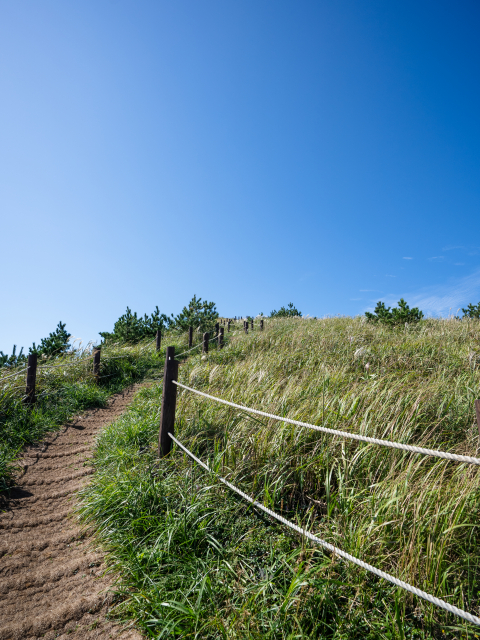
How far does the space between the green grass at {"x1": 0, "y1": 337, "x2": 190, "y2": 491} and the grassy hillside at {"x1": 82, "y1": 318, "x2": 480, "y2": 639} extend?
170 centimetres

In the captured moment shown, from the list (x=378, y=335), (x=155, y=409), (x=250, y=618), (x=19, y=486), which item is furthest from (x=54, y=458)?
(x=378, y=335)

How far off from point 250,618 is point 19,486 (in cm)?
376

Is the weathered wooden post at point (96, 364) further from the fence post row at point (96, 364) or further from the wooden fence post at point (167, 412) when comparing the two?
the wooden fence post at point (167, 412)

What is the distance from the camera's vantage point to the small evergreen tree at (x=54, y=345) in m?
10.3

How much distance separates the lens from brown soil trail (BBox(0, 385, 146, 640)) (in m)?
2.28

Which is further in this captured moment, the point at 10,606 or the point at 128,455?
the point at 128,455

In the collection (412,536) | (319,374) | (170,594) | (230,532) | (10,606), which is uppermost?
(319,374)

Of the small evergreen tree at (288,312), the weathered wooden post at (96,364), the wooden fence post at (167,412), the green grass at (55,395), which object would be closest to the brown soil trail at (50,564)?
the green grass at (55,395)

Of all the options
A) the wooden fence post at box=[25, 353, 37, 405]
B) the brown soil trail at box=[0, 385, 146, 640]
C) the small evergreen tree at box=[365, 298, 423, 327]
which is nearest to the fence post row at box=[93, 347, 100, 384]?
the wooden fence post at box=[25, 353, 37, 405]

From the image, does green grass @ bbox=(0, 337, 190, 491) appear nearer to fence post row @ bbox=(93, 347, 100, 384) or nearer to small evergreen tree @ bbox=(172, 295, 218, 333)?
fence post row @ bbox=(93, 347, 100, 384)

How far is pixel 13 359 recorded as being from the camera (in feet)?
27.9

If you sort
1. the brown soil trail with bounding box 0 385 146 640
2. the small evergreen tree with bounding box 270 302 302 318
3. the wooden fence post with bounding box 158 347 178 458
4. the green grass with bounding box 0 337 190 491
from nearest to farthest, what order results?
the brown soil trail with bounding box 0 385 146 640 < the wooden fence post with bounding box 158 347 178 458 < the green grass with bounding box 0 337 190 491 < the small evergreen tree with bounding box 270 302 302 318

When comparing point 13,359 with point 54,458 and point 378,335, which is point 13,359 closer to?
point 54,458

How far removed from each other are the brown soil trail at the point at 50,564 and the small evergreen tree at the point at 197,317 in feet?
36.8
